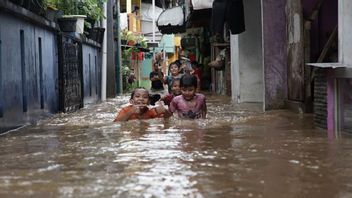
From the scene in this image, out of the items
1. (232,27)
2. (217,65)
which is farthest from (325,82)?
(217,65)

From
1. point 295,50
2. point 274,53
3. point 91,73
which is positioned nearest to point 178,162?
point 295,50

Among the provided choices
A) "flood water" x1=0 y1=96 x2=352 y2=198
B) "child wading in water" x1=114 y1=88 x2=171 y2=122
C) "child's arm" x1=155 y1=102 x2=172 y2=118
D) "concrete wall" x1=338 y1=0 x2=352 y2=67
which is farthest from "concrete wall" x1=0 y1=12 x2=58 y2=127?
"concrete wall" x1=338 y1=0 x2=352 y2=67

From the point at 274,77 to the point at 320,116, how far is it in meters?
3.63

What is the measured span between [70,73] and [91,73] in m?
4.53

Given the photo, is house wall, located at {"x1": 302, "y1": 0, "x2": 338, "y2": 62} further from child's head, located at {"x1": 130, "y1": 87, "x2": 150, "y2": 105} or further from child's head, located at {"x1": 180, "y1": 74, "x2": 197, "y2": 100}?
child's head, located at {"x1": 130, "y1": 87, "x2": 150, "y2": 105}

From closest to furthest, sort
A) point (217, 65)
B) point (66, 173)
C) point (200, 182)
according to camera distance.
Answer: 1. point (200, 182)
2. point (66, 173)
3. point (217, 65)

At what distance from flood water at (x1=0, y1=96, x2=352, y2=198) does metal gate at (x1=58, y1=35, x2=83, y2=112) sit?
4326 mm

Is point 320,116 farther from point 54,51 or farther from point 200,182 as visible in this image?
point 54,51

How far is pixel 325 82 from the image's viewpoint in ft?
22.5

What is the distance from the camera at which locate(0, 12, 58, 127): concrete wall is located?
25.9ft

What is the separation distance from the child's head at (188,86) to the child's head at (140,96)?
59 cm

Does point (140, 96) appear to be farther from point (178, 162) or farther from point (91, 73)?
point (91, 73)

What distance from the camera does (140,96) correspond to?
8383mm

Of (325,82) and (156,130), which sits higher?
(325,82)
